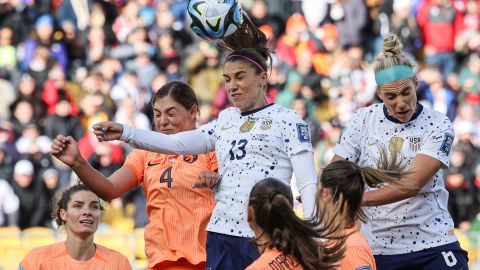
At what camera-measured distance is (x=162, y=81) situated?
18438 millimetres

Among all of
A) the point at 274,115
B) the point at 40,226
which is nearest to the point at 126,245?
the point at 40,226

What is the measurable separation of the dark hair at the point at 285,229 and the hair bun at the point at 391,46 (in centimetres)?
207

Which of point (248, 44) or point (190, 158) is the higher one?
point (248, 44)

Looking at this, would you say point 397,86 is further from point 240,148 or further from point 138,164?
point 138,164

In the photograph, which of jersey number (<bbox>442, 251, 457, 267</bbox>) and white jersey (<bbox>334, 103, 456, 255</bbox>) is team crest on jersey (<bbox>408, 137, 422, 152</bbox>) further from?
jersey number (<bbox>442, 251, 457, 267</bbox>)

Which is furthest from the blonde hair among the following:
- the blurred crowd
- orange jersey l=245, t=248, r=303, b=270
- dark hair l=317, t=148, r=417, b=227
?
the blurred crowd

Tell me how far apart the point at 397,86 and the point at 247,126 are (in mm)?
973

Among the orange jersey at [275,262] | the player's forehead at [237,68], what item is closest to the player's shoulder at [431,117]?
the player's forehead at [237,68]

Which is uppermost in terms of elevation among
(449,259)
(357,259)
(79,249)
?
(357,259)

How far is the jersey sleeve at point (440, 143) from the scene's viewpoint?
25.4ft

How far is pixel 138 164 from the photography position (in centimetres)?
848

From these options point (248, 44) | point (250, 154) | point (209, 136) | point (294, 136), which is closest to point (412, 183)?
point (294, 136)

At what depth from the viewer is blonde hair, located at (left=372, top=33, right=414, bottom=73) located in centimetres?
784

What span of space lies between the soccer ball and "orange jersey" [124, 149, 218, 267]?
856 mm
